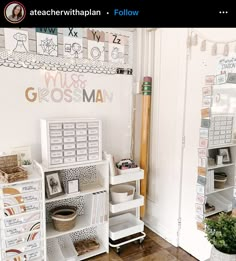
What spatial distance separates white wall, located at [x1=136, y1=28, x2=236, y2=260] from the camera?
1984 millimetres

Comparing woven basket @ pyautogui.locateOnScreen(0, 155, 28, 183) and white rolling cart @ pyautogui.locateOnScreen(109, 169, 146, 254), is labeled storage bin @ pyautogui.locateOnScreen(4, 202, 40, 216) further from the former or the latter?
white rolling cart @ pyautogui.locateOnScreen(109, 169, 146, 254)

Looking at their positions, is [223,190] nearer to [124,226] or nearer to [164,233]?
[164,233]

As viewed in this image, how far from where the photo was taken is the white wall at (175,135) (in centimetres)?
198

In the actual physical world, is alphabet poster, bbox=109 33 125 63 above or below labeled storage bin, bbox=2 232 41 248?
above

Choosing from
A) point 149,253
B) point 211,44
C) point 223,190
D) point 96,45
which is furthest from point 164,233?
point 96,45

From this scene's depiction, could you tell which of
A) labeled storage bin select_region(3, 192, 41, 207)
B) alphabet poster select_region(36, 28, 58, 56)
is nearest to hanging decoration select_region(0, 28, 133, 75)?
alphabet poster select_region(36, 28, 58, 56)

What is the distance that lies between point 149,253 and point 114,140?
1.09m

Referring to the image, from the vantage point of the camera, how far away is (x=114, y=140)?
2389 mm

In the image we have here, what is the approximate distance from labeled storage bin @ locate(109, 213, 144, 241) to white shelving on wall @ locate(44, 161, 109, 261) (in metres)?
0.09

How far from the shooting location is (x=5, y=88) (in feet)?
5.93
